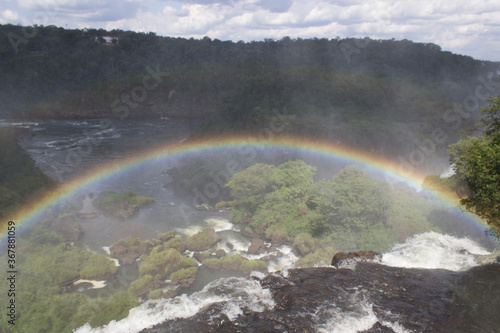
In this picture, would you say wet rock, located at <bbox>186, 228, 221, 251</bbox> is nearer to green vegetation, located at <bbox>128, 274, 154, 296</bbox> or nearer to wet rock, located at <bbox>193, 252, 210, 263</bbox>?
wet rock, located at <bbox>193, 252, 210, 263</bbox>

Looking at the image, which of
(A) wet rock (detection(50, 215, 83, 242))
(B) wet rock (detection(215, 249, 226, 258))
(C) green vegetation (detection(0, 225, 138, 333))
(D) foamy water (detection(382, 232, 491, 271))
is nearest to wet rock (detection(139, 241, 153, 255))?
(C) green vegetation (detection(0, 225, 138, 333))

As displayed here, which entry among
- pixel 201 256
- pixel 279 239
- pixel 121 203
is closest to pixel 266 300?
pixel 201 256

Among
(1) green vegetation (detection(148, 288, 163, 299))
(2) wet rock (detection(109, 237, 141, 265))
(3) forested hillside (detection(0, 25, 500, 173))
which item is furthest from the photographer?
(3) forested hillside (detection(0, 25, 500, 173))

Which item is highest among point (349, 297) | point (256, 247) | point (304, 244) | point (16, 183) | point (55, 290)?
point (349, 297)

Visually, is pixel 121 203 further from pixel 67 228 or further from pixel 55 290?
pixel 55 290

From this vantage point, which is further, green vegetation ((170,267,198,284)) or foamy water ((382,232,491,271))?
green vegetation ((170,267,198,284))


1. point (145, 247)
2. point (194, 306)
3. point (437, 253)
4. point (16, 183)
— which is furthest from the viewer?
point (16, 183)
